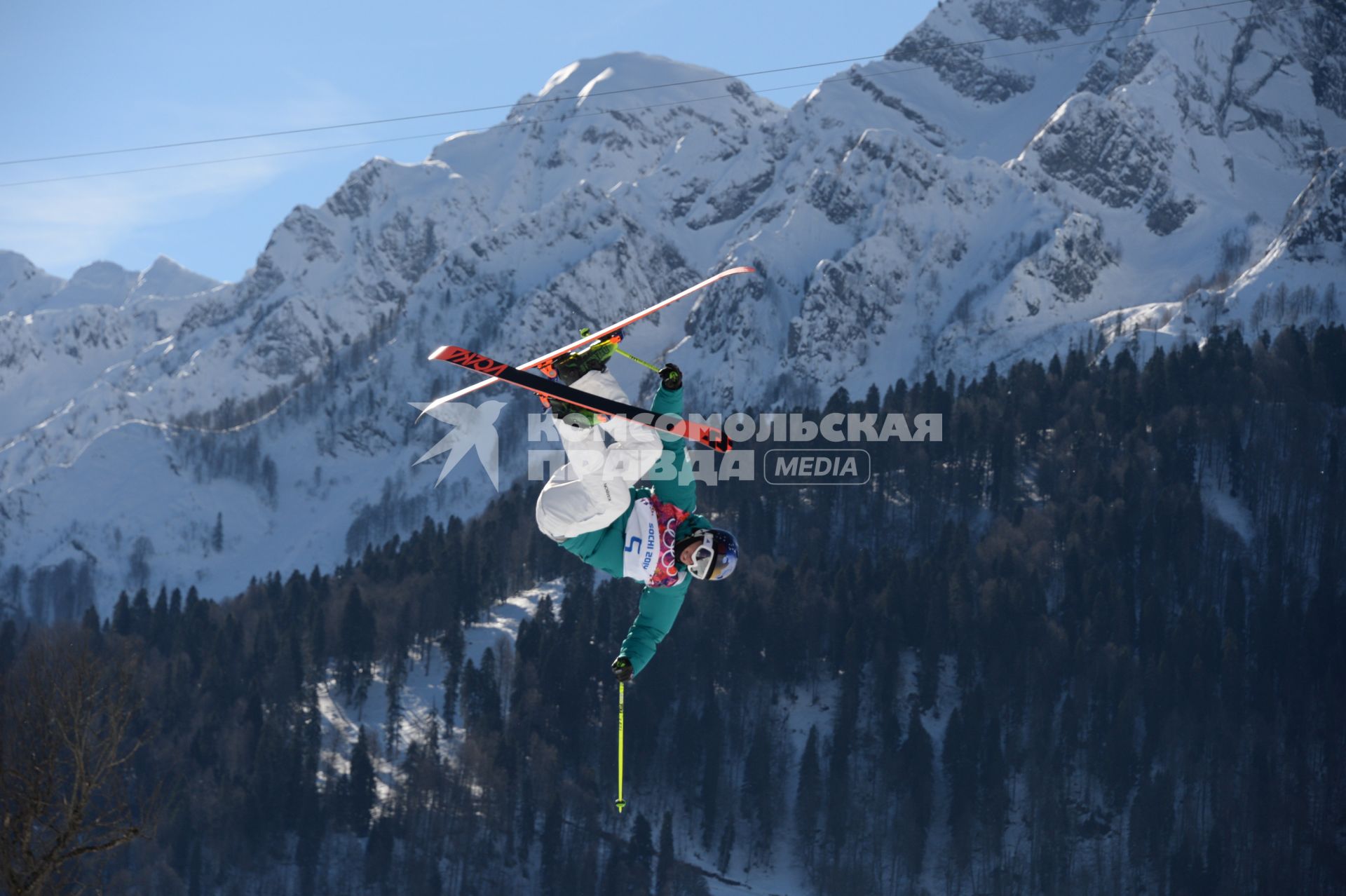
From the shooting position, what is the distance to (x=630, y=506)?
14.0 metres

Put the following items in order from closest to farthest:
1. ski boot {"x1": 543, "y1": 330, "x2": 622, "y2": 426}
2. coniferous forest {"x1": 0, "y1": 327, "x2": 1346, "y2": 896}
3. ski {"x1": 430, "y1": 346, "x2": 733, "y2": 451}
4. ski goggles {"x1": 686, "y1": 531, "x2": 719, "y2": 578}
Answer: ski {"x1": 430, "y1": 346, "x2": 733, "y2": 451} < ski boot {"x1": 543, "y1": 330, "x2": 622, "y2": 426} < ski goggles {"x1": 686, "y1": 531, "x2": 719, "y2": 578} < coniferous forest {"x1": 0, "y1": 327, "x2": 1346, "y2": 896}

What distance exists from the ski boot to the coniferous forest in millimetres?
59673

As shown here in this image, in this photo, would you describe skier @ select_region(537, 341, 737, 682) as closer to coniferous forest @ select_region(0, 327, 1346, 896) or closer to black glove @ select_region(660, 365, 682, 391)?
black glove @ select_region(660, 365, 682, 391)

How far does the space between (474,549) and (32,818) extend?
87.0 m

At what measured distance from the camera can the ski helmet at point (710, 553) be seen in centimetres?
1380

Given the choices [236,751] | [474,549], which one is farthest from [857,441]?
[236,751]

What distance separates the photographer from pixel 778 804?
83.9 metres

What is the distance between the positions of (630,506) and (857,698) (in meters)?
77.4

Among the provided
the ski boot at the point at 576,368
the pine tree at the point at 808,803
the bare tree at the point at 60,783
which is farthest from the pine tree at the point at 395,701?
the ski boot at the point at 576,368

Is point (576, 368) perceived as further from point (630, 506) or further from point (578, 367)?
point (630, 506)

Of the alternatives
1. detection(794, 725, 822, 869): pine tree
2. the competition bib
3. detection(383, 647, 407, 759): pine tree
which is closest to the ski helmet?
the competition bib

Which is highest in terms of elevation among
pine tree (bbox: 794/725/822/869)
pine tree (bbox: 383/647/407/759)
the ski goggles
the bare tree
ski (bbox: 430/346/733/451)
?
ski (bbox: 430/346/733/451)

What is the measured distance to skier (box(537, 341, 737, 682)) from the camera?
13.4 metres

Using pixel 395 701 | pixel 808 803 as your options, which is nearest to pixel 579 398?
pixel 808 803
